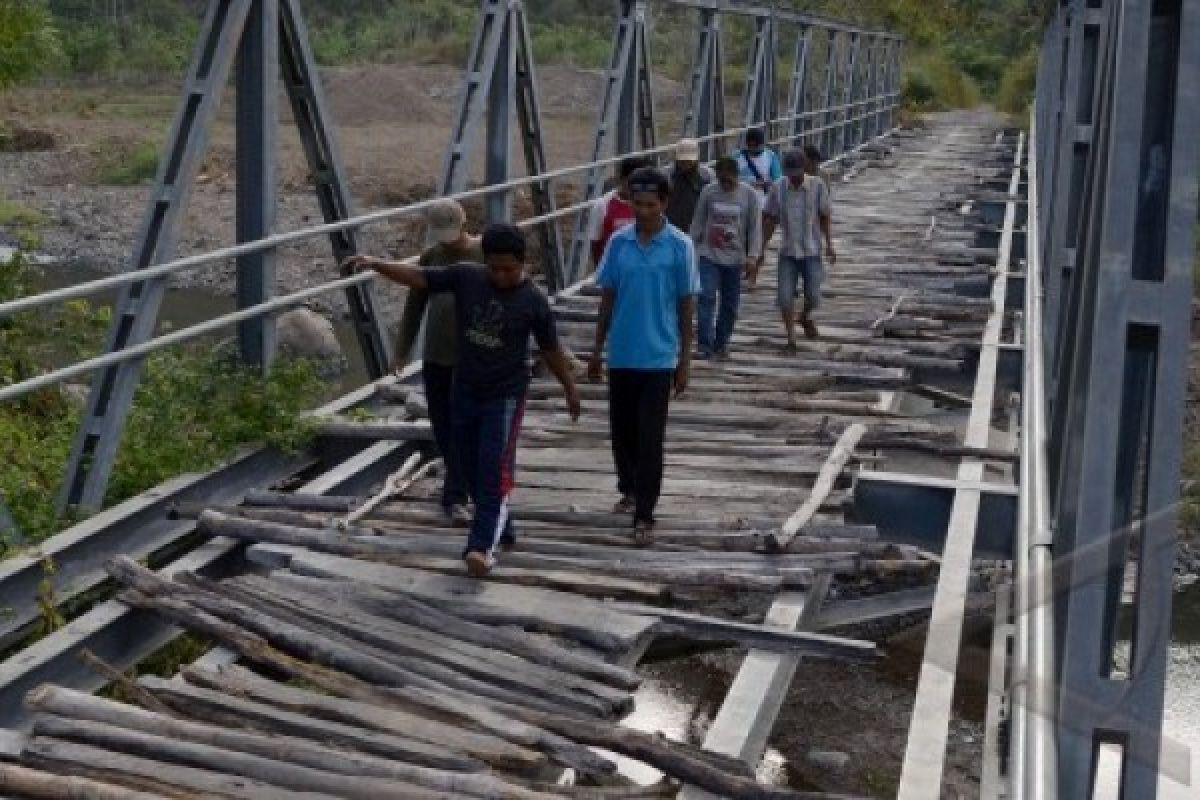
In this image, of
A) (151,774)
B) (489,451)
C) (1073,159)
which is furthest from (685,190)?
(151,774)

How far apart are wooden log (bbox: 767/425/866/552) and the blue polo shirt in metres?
0.78

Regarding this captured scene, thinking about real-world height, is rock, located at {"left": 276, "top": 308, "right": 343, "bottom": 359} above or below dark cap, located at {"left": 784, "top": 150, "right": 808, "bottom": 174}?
below

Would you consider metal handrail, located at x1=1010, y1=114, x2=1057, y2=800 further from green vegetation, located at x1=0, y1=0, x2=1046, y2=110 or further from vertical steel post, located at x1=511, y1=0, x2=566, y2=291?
green vegetation, located at x1=0, y1=0, x2=1046, y2=110

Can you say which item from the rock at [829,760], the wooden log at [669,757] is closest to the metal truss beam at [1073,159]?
the wooden log at [669,757]

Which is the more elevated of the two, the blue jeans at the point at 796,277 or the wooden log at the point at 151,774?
the blue jeans at the point at 796,277

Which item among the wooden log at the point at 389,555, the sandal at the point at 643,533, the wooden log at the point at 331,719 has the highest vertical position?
the sandal at the point at 643,533

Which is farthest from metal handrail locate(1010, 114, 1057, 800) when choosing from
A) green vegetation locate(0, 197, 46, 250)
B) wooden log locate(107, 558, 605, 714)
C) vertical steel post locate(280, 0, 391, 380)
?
green vegetation locate(0, 197, 46, 250)

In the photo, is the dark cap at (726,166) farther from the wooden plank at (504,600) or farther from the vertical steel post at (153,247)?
the wooden plank at (504,600)

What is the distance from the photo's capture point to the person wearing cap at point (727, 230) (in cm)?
1004

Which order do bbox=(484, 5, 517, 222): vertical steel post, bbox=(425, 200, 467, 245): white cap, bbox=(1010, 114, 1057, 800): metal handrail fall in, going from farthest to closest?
bbox=(484, 5, 517, 222): vertical steel post
bbox=(425, 200, 467, 245): white cap
bbox=(1010, 114, 1057, 800): metal handrail

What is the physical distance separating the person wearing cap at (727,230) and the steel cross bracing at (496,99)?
1.38 m

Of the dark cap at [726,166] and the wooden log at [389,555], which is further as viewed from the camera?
the dark cap at [726,166]

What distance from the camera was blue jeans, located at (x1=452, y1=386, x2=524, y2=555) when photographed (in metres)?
6.34

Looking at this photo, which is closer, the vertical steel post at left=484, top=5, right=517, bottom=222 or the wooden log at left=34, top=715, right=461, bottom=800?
the wooden log at left=34, top=715, right=461, bottom=800
